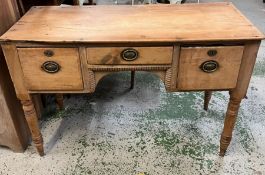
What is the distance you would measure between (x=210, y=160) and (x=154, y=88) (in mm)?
742

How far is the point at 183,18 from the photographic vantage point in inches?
50.3

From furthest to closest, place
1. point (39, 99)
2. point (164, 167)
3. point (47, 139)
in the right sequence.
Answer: point (39, 99)
point (47, 139)
point (164, 167)

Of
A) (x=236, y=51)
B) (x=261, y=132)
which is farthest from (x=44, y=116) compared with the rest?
(x=261, y=132)

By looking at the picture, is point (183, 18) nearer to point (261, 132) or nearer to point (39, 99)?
point (261, 132)

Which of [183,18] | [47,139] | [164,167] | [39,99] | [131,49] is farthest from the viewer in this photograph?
[39,99]

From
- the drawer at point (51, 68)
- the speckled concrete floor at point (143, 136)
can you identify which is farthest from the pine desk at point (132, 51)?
the speckled concrete floor at point (143, 136)

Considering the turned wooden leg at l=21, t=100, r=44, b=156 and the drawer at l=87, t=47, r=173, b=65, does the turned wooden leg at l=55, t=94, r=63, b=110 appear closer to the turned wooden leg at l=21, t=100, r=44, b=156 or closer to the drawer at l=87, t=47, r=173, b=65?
the turned wooden leg at l=21, t=100, r=44, b=156

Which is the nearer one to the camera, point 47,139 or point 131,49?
point 131,49

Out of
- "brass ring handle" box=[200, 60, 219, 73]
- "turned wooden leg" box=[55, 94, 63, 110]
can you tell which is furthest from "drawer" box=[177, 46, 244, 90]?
"turned wooden leg" box=[55, 94, 63, 110]

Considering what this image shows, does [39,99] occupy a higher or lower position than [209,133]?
higher

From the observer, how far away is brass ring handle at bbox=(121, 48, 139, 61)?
3.63 ft

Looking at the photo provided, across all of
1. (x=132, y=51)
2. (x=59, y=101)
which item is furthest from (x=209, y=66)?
(x=59, y=101)

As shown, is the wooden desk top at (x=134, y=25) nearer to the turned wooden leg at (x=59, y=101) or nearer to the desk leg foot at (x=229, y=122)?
the desk leg foot at (x=229, y=122)

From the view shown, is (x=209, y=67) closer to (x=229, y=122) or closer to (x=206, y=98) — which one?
(x=229, y=122)
